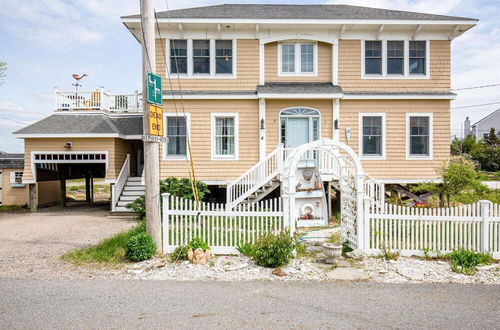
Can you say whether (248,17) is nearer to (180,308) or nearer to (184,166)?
(184,166)

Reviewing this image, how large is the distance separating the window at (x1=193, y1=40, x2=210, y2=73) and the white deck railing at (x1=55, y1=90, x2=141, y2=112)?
468 cm

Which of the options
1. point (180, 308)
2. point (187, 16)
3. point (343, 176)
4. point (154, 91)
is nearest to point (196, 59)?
point (187, 16)

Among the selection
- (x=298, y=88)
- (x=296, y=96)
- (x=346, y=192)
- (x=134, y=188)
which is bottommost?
(x=134, y=188)

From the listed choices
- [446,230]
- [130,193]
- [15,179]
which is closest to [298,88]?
[446,230]

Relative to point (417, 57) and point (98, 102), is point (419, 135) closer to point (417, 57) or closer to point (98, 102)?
point (417, 57)

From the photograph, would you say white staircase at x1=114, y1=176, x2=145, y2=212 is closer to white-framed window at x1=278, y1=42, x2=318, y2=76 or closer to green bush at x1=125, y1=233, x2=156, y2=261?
green bush at x1=125, y1=233, x2=156, y2=261

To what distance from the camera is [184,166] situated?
1396cm

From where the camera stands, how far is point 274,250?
665 cm

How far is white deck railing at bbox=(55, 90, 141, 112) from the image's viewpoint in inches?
651

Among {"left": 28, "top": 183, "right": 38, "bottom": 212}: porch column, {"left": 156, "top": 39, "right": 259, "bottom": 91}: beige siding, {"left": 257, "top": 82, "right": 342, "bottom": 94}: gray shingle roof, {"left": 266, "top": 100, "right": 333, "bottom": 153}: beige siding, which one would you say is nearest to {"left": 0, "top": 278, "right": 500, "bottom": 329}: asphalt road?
{"left": 266, "top": 100, "right": 333, "bottom": 153}: beige siding

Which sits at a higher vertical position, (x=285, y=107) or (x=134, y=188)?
(x=285, y=107)

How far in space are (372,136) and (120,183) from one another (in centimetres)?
1083

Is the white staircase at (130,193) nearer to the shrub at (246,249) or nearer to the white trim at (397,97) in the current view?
the shrub at (246,249)

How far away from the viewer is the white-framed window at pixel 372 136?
14000 millimetres
